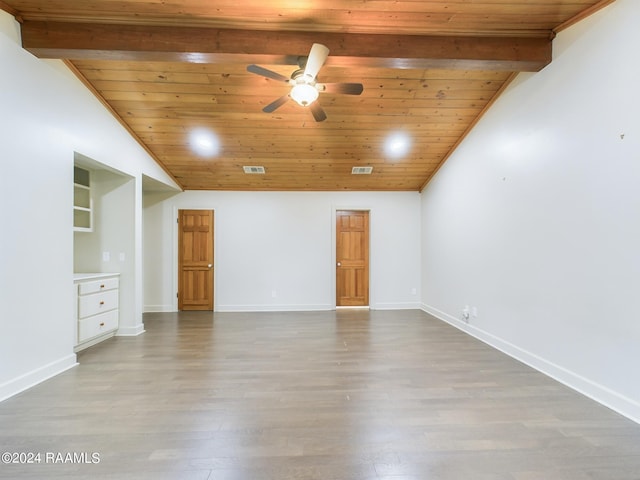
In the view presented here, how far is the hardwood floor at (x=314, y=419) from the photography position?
1581 mm

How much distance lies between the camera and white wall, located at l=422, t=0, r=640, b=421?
208 centimetres

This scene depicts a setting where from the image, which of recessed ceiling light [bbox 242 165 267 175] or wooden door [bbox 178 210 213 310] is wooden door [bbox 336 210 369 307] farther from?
wooden door [bbox 178 210 213 310]

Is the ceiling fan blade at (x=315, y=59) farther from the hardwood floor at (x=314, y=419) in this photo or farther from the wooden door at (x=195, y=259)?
the wooden door at (x=195, y=259)

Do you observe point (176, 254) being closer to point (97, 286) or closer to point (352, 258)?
point (97, 286)

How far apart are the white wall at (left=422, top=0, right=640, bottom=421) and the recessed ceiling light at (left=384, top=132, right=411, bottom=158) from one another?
0.92 meters

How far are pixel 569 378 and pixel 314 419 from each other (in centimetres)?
226

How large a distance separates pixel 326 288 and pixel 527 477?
166 inches

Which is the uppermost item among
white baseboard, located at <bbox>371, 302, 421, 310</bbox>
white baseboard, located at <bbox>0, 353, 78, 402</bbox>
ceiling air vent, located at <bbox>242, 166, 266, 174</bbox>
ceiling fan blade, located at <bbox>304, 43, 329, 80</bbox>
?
ceiling fan blade, located at <bbox>304, 43, 329, 80</bbox>

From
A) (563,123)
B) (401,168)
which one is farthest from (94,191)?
(563,123)

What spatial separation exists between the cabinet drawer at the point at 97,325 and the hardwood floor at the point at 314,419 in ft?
0.68

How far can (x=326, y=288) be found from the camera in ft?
18.4

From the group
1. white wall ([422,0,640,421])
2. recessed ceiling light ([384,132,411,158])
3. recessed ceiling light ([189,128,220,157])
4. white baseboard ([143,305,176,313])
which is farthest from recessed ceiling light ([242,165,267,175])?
white wall ([422,0,640,421])

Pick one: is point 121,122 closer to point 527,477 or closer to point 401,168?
point 401,168

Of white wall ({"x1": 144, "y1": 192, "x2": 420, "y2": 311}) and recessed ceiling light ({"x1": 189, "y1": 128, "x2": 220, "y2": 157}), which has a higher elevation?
recessed ceiling light ({"x1": 189, "y1": 128, "x2": 220, "y2": 157})
